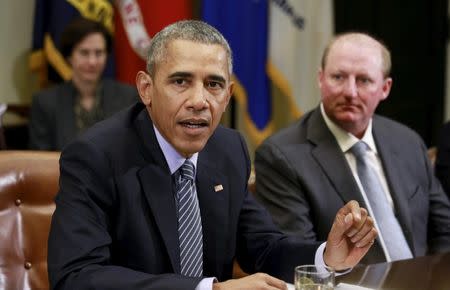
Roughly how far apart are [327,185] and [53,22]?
254 cm

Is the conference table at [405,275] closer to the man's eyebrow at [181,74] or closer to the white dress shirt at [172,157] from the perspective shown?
the white dress shirt at [172,157]

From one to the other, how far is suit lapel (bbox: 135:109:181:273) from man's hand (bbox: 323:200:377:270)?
0.38 m

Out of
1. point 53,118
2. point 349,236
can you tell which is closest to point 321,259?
point 349,236

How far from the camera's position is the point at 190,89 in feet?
5.96

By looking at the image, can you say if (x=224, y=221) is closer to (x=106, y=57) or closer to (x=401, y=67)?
(x=106, y=57)

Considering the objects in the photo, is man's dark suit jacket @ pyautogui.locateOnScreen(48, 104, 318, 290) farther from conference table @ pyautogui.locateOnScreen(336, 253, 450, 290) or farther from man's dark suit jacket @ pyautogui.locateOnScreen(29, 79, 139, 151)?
man's dark suit jacket @ pyautogui.locateOnScreen(29, 79, 139, 151)

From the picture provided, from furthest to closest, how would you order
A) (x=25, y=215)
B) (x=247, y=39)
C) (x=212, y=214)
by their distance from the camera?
(x=247, y=39), (x=25, y=215), (x=212, y=214)

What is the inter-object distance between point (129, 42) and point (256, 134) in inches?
38.6

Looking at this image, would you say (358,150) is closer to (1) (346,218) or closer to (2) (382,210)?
(2) (382,210)

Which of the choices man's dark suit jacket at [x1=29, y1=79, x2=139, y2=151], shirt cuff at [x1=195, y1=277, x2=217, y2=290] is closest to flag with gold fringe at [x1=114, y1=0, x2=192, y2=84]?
man's dark suit jacket at [x1=29, y1=79, x2=139, y2=151]

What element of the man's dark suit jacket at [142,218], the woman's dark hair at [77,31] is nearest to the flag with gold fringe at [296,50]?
the woman's dark hair at [77,31]

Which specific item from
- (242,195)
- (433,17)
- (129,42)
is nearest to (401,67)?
(433,17)

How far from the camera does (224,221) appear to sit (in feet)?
6.70

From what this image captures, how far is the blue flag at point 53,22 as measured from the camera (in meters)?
4.61
